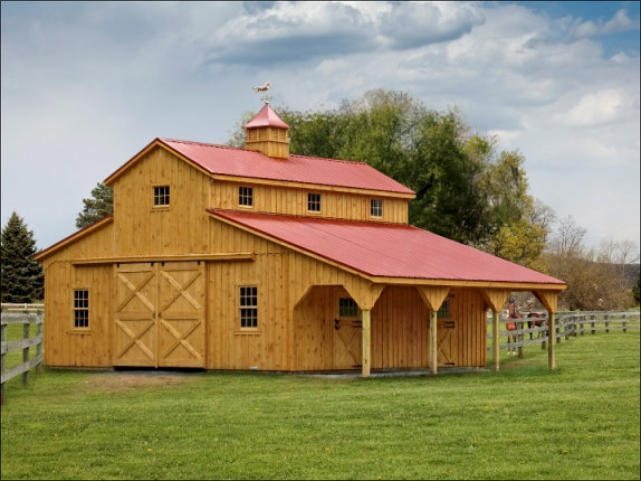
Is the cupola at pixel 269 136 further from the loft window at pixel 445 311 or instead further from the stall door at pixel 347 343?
the stall door at pixel 347 343

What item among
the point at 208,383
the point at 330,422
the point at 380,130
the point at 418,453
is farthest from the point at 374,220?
the point at 380,130

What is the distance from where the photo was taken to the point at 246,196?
37969 mm

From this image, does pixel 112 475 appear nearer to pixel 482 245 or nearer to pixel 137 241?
pixel 137 241

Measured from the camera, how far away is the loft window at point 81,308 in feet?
128

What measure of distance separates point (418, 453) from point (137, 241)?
20.0m

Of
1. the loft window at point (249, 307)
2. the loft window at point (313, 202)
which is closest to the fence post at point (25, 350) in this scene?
the loft window at point (249, 307)

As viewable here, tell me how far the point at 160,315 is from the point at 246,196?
4304 millimetres

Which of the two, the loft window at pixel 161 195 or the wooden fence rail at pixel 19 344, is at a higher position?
the loft window at pixel 161 195

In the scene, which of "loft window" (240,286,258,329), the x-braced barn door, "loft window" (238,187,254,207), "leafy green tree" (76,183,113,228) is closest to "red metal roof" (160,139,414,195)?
"loft window" (238,187,254,207)

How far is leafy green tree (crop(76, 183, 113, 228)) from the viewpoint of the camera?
287ft

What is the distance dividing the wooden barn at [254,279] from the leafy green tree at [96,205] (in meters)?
47.6

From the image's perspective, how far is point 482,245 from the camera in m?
79.2

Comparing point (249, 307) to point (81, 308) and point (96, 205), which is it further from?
point (96, 205)

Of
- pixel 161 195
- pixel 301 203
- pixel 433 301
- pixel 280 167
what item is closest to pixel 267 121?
pixel 280 167
